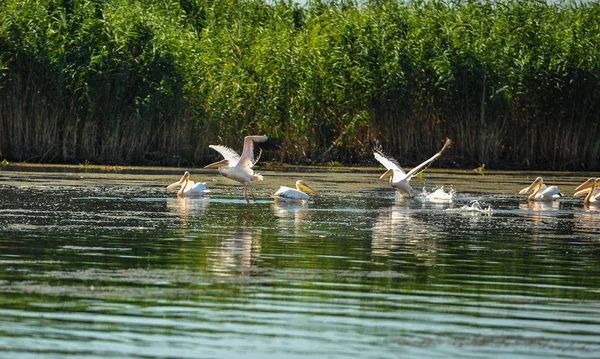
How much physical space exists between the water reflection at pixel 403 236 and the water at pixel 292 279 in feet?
0.09

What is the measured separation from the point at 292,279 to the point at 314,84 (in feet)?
56.2

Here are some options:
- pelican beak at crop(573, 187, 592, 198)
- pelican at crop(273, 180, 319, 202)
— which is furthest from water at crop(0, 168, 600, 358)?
pelican beak at crop(573, 187, 592, 198)

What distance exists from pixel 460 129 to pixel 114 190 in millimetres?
10440

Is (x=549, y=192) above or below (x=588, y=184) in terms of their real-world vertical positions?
below

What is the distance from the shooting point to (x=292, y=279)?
8.23m

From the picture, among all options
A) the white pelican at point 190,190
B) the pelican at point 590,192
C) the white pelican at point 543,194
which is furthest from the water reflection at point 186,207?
the pelican at point 590,192

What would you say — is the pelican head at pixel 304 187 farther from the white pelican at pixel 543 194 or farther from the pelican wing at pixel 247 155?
the white pelican at pixel 543 194

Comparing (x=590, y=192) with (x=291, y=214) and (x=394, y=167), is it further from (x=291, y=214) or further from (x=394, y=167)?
(x=291, y=214)

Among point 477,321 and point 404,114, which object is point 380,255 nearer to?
point 477,321

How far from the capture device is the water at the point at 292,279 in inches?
234

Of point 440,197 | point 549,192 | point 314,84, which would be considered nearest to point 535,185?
point 549,192

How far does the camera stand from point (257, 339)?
5977 millimetres

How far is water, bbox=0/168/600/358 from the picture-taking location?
234 inches

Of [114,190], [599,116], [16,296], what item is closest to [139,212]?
[114,190]
